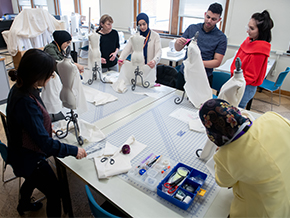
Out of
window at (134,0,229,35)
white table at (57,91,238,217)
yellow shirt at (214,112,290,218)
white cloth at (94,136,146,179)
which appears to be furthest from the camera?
window at (134,0,229,35)

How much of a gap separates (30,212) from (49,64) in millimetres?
1399

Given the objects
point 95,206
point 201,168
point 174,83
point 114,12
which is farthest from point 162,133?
point 114,12

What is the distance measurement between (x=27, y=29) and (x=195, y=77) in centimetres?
404

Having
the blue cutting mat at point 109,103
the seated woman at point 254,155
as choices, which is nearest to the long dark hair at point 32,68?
the blue cutting mat at point 109,103

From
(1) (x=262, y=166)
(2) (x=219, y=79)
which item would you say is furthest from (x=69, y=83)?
(2) (x=219, y=79)

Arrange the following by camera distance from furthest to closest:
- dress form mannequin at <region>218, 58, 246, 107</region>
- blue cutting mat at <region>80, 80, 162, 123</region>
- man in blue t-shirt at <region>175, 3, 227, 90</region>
A: man in blue t-shirt at <region>175, 3, 227, 90</region>
blue cutting mat at <region>80, 80, 162, 123</region>
dress form mannequin at <region>218, 58, 246, 107</region>

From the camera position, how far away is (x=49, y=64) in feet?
3.84

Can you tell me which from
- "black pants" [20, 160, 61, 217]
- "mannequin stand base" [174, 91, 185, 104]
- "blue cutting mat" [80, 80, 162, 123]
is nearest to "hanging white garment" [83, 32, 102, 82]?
"blue cutting mat" [80, 80, 162, 123]

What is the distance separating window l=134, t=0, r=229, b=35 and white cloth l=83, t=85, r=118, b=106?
347 cm

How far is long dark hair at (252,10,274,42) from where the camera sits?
1.93m

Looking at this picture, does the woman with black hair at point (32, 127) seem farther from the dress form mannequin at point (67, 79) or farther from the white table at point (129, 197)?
the dress form mannequin at point (67, 79)

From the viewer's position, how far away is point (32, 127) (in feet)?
3.79

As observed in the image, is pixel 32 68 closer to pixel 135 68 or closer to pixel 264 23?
pixel 135 68

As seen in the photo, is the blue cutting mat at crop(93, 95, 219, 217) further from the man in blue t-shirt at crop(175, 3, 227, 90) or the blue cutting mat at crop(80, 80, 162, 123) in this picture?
the man in blue t-shirt at crop(175, 3, 227, 90)
